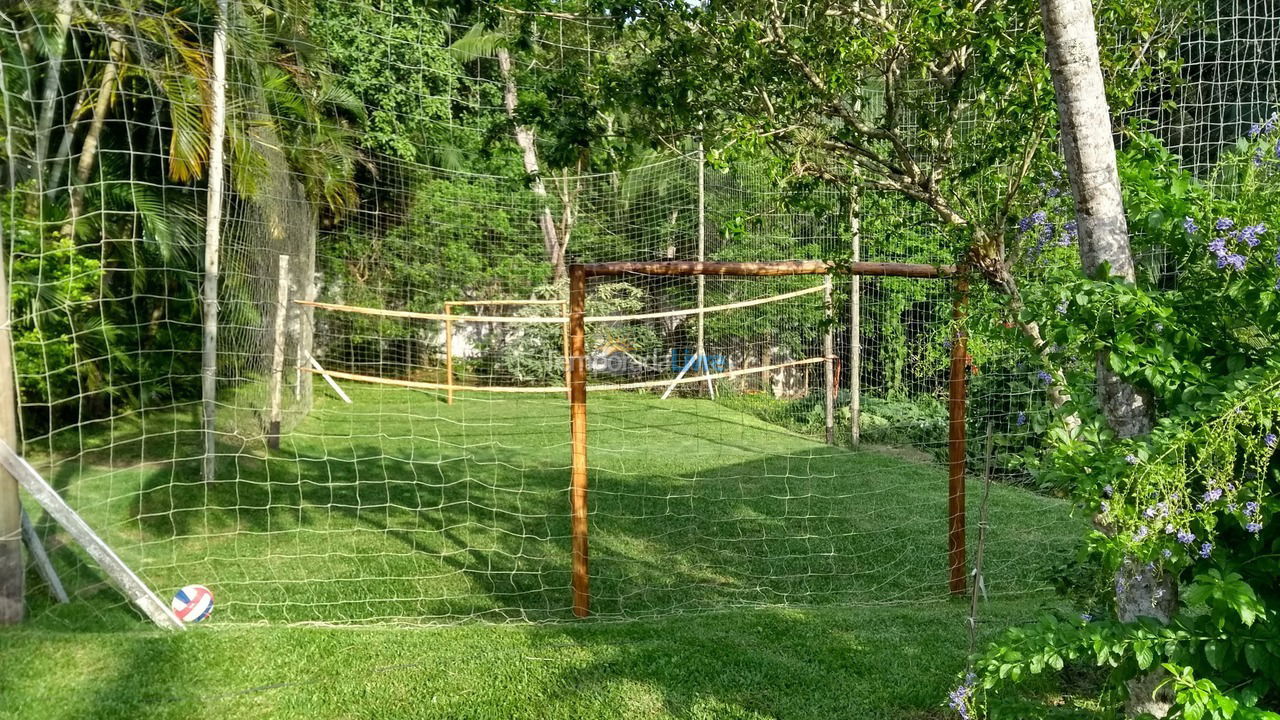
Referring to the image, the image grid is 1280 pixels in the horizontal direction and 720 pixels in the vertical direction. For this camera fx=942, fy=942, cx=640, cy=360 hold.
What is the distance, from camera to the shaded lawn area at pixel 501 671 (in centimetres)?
349

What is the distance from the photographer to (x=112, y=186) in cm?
989

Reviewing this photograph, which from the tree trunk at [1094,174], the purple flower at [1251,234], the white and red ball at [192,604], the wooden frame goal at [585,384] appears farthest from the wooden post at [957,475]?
the white and red ball at [192,604]

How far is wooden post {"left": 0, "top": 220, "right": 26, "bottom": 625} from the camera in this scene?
415 cm

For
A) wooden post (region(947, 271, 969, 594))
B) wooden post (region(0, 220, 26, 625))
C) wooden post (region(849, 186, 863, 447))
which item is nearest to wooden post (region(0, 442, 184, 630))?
wooden post (region(0, 220, 26, 625))

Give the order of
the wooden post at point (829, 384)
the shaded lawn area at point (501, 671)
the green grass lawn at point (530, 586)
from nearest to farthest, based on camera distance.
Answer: the shaded lawn area at point (501, 671)
the green grass lawn at point (530, 586)
the wooden post at point (829, 384)

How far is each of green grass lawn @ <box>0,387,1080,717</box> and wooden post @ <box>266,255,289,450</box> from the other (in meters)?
0.40

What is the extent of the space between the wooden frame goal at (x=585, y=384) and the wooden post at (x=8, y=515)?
2482mm

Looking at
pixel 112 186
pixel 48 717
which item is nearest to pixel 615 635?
pixel 48 717

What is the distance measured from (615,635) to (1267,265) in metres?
3.03

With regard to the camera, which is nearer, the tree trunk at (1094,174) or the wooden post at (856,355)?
the tree trunk at (1094,174)

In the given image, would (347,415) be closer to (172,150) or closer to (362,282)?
(362,282)

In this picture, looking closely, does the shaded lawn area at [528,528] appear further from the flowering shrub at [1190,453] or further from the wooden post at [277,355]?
the flowering shrub at [1190,453]

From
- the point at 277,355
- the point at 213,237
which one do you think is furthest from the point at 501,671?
the point at 277,355

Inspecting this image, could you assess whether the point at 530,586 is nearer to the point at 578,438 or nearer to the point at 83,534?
the point at 578,438
